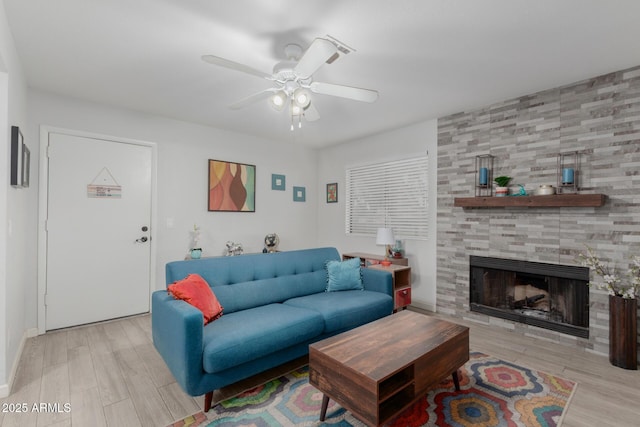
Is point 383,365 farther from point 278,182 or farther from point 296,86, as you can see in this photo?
point 278,182

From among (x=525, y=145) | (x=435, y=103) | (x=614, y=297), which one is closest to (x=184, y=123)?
(x=435, y=103)

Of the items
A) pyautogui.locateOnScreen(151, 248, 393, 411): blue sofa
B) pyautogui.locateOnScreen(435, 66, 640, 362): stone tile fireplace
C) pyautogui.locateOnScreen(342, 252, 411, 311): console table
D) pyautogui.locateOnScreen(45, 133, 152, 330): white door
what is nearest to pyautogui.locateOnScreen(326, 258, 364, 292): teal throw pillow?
pyautogui.locateOnScreen(151, 248, 393, 411): blue sofa

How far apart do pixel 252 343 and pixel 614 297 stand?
9.59ft

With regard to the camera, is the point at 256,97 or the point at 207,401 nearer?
the point at 207,401

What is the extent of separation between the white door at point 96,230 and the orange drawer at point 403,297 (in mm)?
3074

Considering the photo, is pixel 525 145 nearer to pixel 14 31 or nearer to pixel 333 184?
pixel 333 184

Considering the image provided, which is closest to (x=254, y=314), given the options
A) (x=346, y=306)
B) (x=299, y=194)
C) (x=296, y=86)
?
(x=346, y=306)

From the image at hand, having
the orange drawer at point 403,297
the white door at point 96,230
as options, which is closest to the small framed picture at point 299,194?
the white door at point 96,230

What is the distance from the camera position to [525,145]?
327cm

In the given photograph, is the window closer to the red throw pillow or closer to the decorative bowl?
the decorative bowl

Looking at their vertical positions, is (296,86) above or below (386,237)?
above

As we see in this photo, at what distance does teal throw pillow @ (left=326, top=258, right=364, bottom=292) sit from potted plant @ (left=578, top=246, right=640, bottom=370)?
214cm

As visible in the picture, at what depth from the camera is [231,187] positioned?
15.1 ft

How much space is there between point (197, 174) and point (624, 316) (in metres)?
4.69
